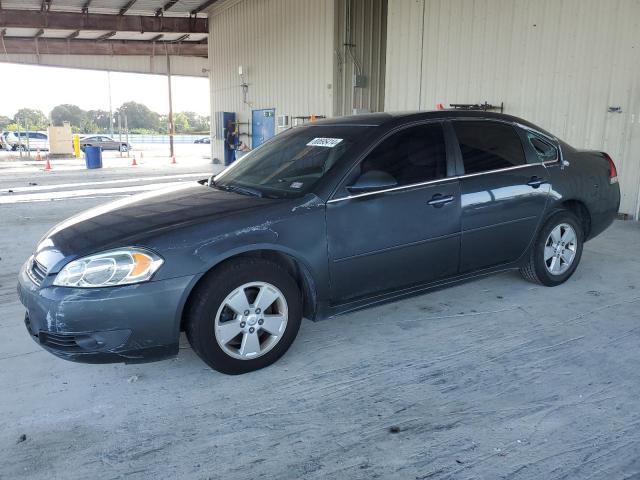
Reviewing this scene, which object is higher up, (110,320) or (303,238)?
(303,238)

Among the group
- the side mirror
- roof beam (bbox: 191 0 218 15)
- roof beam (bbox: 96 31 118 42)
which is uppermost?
roof beam (bbox: 191 0 218 15)

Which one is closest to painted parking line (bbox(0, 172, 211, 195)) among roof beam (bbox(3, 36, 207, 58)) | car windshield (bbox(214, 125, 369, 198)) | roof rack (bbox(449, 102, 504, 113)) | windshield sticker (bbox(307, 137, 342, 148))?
roof rack (bbox(449, 102, 504, 113))

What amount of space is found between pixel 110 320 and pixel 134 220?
691 millimetres

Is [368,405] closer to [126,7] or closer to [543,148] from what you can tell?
[543,148]

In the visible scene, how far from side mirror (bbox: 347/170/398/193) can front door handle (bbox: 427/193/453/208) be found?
35 cm

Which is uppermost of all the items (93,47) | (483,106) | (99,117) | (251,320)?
(93,47)

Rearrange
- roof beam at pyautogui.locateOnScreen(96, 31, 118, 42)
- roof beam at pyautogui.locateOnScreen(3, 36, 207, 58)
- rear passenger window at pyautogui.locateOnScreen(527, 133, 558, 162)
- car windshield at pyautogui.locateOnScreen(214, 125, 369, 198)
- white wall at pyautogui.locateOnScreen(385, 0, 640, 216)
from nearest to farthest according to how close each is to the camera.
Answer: car windshield at pyautogui.locateOnScreen(214, 125, 369, 198), rear passenger window at pyautogui.locateOnScreen(527, 133, 558, 162), white wall at pyautogui.locateOnScreen(385, 0, 640, 216), roof beam at pyautogui.locateOnScreen(96, 31, 118, 42), roof beam at pyautogui.locateOnScreen(3, 36, 207, 58)

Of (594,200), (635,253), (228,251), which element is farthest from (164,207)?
(635,253)

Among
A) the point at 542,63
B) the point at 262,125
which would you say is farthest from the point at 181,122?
the point at 542,63

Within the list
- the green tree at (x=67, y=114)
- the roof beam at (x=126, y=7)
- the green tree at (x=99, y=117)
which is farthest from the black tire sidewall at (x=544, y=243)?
the green tree at (x=99, y=117)

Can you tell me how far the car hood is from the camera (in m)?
2.85

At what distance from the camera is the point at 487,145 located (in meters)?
3.98

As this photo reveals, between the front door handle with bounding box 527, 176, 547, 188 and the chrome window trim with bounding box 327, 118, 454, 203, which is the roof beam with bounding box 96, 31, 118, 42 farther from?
the front door handle with bounding box 527, 176, 547, 188

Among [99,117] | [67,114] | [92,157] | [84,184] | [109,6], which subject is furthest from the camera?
[99,117]
